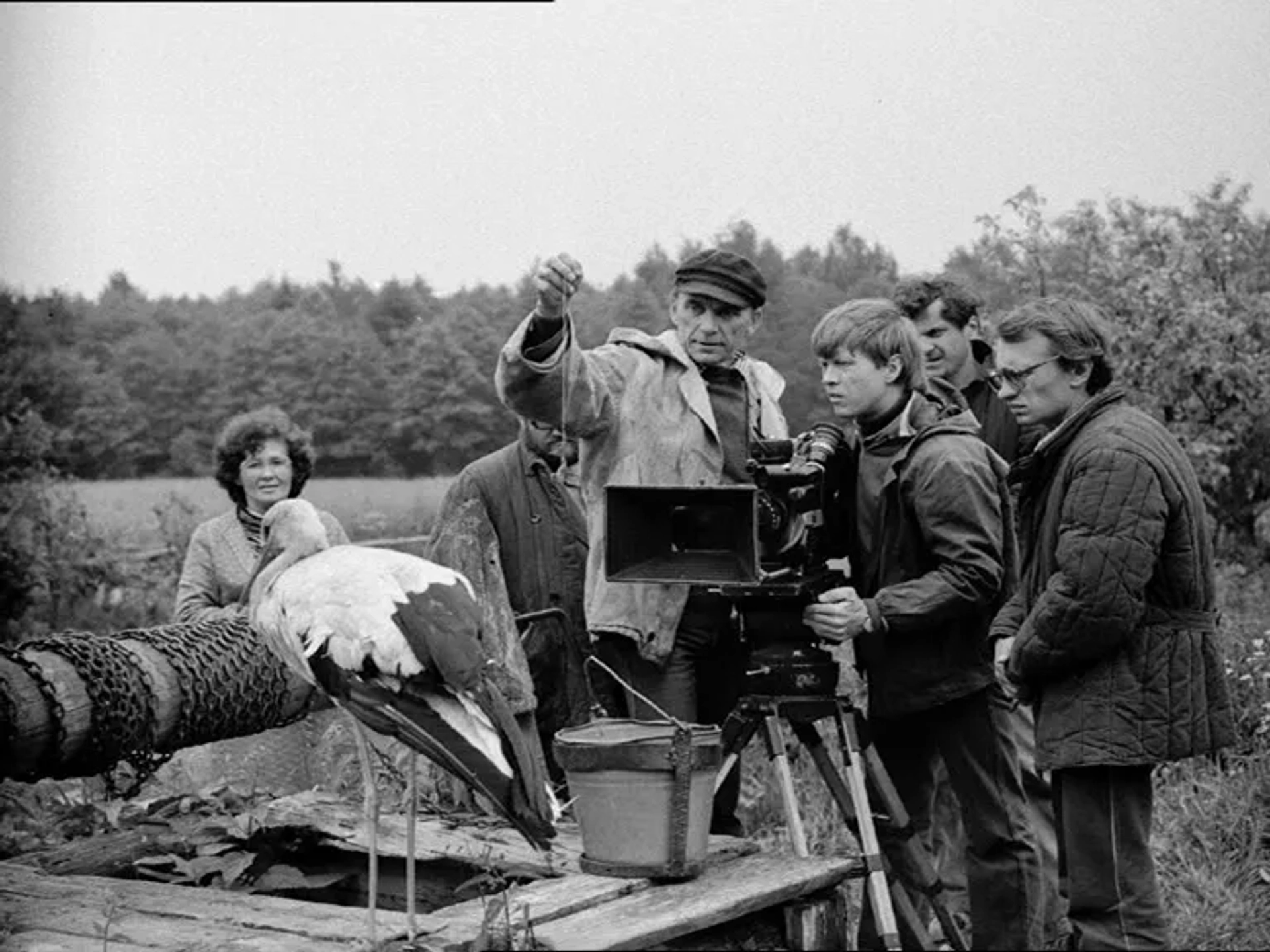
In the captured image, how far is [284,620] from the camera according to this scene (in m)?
3.88

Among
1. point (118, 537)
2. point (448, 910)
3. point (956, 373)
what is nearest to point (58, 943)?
point (448, 910)

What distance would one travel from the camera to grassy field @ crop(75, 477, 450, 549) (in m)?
9.60

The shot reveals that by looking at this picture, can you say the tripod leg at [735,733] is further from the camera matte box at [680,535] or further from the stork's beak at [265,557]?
the stork's beak at [265,557]

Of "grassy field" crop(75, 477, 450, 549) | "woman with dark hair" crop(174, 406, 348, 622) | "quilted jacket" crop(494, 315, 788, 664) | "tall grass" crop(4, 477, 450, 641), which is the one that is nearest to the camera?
"quilted jacket" crop(494, 315, 788, 664)

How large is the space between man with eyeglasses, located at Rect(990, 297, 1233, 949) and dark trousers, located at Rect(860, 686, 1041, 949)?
41cm

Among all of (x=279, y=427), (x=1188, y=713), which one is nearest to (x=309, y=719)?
(x=279, y=427)

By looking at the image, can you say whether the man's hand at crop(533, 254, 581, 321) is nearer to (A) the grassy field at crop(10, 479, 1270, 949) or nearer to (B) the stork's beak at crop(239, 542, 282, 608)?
(B) the stork's beak at crop(239, 542, 282, 608)

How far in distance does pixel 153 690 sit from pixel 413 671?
167 cm

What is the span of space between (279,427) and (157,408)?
5633 millimetres

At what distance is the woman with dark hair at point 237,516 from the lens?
5.96 m

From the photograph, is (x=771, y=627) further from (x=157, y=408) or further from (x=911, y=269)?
(x=157, y=408)

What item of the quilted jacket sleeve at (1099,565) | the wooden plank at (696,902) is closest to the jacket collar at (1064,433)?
the quilted jacket sleeve at (1099,565)

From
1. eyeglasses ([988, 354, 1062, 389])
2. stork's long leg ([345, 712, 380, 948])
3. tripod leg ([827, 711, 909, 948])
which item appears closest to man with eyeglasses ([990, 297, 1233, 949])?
eyeglasses ([988, 354, 1062, 389])

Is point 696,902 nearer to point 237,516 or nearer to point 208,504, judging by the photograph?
point 237,516
